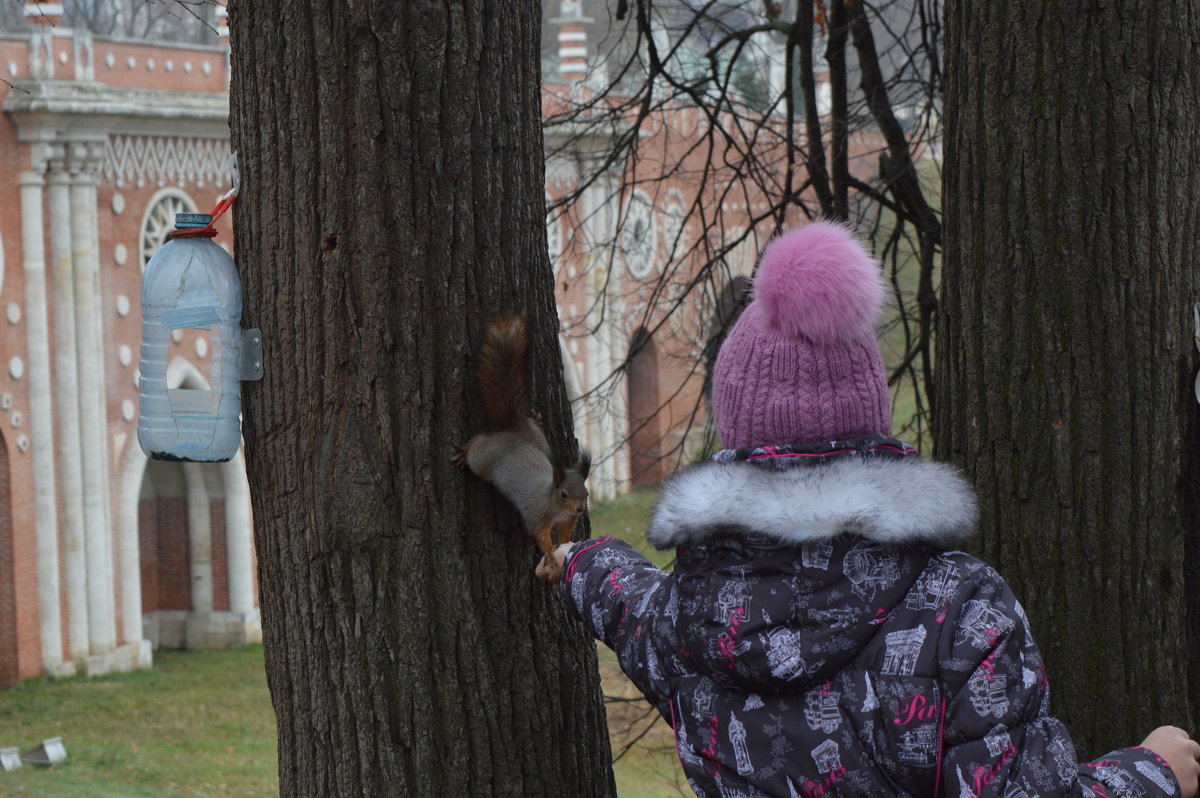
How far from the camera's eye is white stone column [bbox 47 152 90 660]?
16844 millimetres

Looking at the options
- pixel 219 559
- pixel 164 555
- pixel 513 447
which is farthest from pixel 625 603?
pixel 164 555

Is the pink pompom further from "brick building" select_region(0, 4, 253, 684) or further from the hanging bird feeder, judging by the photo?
"brick building" select_region(0, 4, 253, 684)

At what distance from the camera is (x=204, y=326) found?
8.53 ft

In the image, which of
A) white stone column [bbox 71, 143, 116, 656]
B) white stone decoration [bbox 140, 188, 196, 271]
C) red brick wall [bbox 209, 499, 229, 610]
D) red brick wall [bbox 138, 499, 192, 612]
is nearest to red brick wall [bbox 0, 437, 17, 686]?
white stone column [bbox 71, 143, 116, 656]

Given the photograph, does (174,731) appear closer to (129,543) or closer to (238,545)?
(129,543)

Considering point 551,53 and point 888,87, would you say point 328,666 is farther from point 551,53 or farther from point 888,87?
point 551,53

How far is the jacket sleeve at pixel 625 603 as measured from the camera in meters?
2.15

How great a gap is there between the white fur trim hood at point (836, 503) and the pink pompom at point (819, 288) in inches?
7.6

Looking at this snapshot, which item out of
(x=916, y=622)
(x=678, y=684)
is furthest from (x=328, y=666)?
(x=916, y=622)

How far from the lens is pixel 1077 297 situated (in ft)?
11.0

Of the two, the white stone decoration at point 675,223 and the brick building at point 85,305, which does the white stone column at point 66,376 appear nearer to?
the brick building at point 85,305

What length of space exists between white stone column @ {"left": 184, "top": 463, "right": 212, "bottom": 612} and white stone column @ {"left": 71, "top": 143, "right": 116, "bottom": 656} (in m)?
1.77

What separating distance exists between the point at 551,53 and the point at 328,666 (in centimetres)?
2188

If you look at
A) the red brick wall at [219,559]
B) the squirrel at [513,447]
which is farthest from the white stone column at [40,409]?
the squirrel at [513,447]
